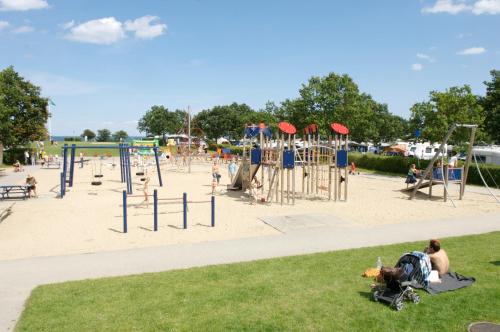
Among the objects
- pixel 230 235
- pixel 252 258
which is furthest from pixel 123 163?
pixel 252 258

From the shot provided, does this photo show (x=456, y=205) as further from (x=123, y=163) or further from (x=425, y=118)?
(x=123, y=163)

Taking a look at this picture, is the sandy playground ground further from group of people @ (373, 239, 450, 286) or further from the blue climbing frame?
group of people @ (373, 239, 450, 286)

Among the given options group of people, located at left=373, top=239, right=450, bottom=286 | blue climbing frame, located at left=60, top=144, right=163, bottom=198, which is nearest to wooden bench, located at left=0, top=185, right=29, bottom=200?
blue climbing frame, located at left=60, top=144, right=163, bottom=198

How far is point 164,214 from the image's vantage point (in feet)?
51.6

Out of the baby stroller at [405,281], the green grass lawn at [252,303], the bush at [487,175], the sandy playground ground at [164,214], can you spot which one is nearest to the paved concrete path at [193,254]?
the green grass lawn at [252,303]

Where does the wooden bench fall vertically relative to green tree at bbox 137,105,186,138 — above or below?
below

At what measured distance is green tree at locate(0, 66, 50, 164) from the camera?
41062mm

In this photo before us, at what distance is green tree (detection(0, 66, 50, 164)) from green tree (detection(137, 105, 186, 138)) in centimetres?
5987

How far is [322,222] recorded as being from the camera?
47.5ft

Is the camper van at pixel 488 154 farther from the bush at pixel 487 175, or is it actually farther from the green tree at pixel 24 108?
the green tree at pixel 24 108

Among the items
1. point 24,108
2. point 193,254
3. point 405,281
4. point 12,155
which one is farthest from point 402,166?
point 12,155

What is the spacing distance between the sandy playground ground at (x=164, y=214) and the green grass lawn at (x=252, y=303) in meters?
3.48

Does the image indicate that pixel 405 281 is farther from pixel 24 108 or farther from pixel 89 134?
pixel 89 134

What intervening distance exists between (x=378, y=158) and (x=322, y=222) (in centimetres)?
2672
